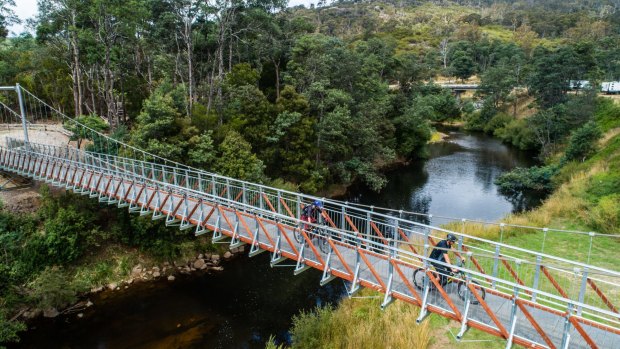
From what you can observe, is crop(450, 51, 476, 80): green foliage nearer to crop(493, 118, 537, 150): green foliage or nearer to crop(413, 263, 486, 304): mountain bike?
crop(493, 118, 537, 150): green foliage

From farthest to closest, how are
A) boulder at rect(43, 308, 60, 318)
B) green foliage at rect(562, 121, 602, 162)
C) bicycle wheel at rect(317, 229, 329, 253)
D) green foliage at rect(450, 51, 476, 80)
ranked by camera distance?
green foliage at rect(450, 51, 476, 80)
green foliage at rect(562, 121, 602, 162)
boulder at rect(43, 308, 60, 318)
bicycle wheel at rect(317, 229, 329, 253)

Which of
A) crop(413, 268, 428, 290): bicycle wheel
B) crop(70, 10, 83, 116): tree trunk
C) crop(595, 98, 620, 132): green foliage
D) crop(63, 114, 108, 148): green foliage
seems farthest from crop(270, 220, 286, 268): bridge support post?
crop(595, 98, 620, 132): green foliage

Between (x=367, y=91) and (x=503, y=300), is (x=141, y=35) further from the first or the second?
(x=503, y=300)

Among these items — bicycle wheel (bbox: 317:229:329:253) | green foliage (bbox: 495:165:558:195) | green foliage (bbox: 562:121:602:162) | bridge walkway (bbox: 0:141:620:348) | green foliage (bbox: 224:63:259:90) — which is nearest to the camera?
bridge walkway (bbox: 0:141:620:348)

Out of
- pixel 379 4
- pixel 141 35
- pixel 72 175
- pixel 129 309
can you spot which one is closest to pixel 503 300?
pixel 129 309

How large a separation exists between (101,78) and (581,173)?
107 ft

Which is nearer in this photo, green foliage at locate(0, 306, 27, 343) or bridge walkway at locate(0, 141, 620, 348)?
bridge walkway at locate(0, 141, 620, 348)

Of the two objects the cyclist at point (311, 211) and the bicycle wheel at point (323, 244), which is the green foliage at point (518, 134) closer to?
the cyclist at point (311, 211)

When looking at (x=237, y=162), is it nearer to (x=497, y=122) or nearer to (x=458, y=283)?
(x=458, y=283)

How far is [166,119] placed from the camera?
63.1 ft

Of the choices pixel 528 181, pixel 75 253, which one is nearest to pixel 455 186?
pixel 528 181

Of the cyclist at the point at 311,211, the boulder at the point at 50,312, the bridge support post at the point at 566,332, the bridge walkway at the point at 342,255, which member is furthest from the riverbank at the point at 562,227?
the boulder at the point at 50,312

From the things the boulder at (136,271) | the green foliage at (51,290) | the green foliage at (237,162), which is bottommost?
the boulder at (136,271)

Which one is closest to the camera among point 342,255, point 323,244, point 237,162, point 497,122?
point 342,255
